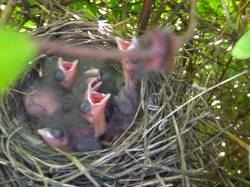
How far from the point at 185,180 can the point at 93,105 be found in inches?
10.7

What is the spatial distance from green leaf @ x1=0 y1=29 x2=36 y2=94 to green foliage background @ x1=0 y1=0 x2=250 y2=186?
0.90m

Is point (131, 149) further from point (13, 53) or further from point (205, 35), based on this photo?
point (13, 53)

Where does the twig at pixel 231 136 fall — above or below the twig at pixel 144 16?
below

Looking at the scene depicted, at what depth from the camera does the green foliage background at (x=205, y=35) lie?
46.5 inches

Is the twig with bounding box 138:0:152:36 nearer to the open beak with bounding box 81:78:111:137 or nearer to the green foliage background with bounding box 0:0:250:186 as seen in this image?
the green foliage background with bounding box 0:0:250:186

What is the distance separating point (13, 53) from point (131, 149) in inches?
30.4

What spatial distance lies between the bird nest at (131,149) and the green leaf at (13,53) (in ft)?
2.25

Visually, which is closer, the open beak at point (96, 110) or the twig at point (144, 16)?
the open beak at point (96, 110)

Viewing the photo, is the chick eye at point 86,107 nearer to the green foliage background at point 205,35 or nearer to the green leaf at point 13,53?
the green foliage background at point 205,35

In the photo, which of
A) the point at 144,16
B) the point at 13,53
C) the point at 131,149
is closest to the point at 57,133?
the point at 131,149

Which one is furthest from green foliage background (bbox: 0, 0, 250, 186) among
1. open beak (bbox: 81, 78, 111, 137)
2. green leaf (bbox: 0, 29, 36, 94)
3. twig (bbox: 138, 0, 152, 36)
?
green leaf (bbox: 0, 29, 36, 94)

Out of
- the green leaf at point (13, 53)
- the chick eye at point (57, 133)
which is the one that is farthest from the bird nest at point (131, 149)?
the green leaf at point (13, 53)

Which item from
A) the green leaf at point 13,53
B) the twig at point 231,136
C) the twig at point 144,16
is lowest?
the twig at point 231,136

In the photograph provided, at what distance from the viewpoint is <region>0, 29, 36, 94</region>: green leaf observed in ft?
0.73
